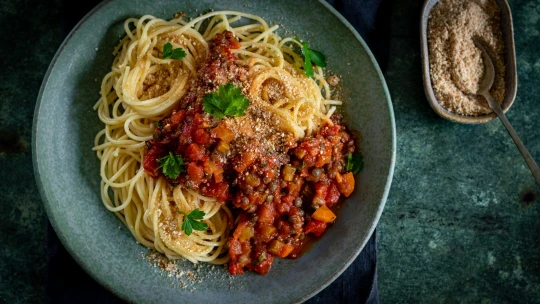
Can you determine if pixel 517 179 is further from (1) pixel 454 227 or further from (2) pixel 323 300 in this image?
(2) pixel 323 300

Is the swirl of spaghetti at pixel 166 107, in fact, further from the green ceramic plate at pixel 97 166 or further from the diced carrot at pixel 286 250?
the diced carrot at pixel 286 250

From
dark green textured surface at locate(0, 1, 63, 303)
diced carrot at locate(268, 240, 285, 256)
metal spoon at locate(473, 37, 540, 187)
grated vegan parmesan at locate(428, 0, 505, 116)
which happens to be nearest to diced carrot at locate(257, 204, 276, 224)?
diced carrot at locate(268, 240, 285, 256)

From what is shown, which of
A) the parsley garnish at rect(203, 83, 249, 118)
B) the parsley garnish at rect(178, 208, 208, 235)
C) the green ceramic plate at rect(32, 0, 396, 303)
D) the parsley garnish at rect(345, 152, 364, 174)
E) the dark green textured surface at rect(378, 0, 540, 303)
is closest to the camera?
the parsley garnish at rect(203, 83, 249, 118)

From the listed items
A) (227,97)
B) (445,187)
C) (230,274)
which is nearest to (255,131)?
(227,97)

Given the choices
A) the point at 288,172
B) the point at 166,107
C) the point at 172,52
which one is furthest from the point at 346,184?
the point at 172,52

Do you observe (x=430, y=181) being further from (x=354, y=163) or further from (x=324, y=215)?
(x=324, y=215)

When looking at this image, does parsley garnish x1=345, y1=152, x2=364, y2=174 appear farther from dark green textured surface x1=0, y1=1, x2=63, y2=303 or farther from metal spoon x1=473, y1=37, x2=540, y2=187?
dark green textured surface x1=0, y1=1, x2=63, y2=303
